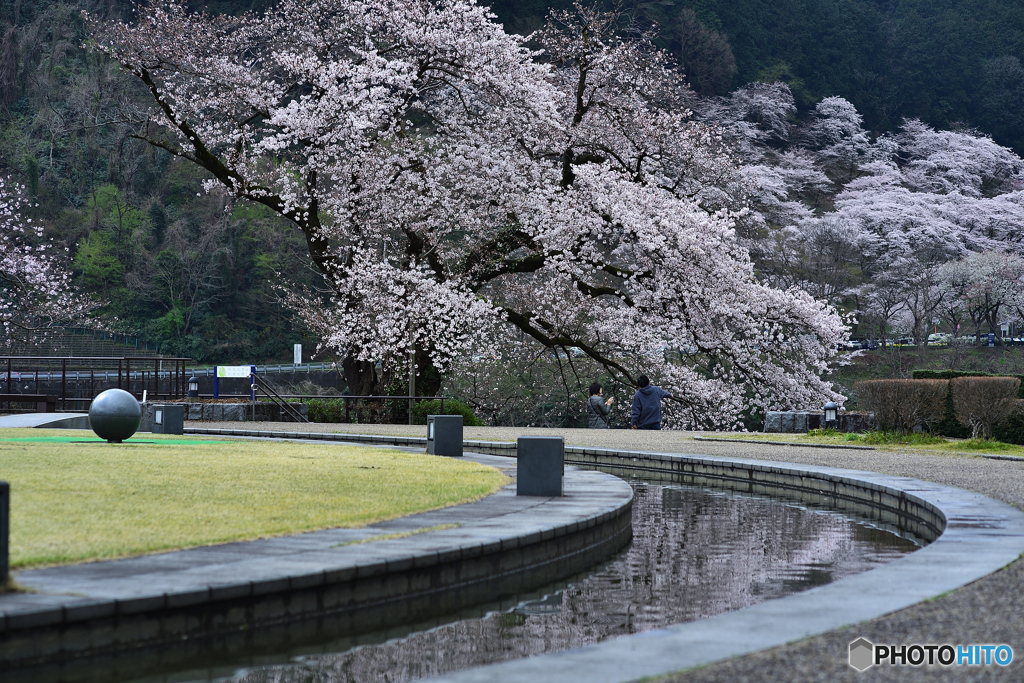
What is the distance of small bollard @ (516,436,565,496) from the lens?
404 inches

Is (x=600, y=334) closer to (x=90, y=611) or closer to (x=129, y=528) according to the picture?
(x=129, y=528)

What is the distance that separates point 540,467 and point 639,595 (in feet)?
11.4

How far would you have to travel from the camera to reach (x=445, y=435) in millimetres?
15359

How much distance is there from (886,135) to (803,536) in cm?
6503

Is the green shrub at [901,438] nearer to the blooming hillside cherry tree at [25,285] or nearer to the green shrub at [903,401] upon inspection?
the green shrub at [903,401]

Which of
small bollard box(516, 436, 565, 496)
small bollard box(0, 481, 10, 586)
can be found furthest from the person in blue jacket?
small bollard box(0, 481, 10, 586)

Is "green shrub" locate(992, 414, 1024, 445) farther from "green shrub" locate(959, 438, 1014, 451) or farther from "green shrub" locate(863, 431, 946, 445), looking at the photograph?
"green shrub" locate(959, 438, 1014, 451)

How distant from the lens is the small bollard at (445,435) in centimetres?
1530

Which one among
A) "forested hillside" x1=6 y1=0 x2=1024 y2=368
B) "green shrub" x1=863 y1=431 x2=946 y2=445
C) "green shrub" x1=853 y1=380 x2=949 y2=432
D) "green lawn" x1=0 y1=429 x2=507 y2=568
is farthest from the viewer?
"forested hillside" x1=6 y1=0 x2=1024 y2=368

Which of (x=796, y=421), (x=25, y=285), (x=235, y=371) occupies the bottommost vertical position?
(x=796, y=421)

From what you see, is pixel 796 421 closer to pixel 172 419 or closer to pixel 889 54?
pixel 172 419

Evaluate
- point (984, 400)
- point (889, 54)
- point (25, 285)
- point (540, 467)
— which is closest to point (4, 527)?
point (540, 467)

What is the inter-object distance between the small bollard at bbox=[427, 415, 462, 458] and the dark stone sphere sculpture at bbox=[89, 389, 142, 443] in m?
4.85

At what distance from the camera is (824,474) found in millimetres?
12523
